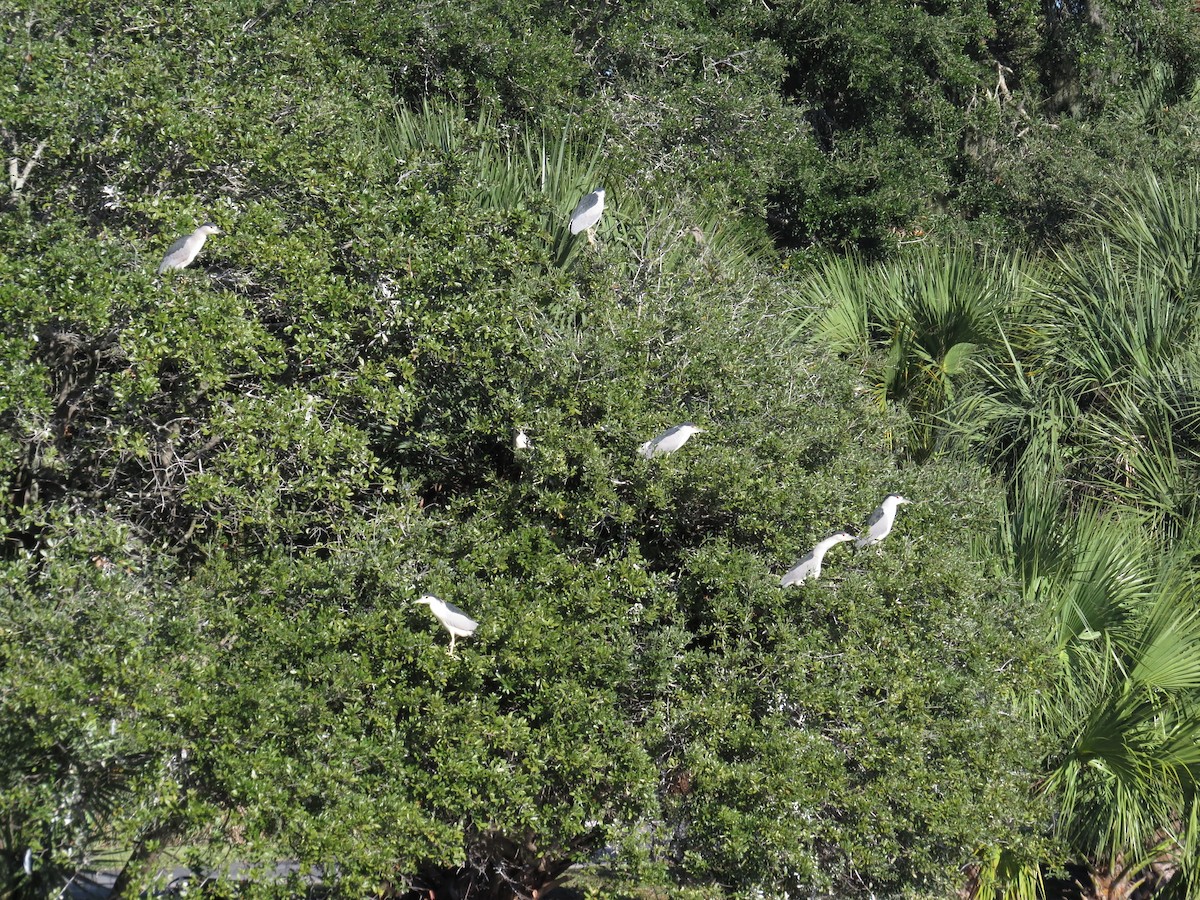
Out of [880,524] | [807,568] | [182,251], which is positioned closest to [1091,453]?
[880,524]

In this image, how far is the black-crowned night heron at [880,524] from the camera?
222 inches

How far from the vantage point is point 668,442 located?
17.5 ft

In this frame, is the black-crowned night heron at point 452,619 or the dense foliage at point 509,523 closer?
the dense foliage at point 509,523

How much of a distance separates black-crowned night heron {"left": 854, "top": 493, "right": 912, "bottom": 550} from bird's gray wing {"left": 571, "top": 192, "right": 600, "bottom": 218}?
243 centimetres

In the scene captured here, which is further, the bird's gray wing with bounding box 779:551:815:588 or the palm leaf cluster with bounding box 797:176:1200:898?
the palm leaf cluster with bounding box 797:176:1200:898

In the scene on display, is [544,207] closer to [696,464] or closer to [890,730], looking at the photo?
[696,464]

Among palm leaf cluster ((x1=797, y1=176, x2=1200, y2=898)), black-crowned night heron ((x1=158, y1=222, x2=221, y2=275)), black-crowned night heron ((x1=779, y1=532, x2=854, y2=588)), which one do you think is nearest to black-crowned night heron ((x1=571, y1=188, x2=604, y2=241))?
palm leaf cluster ((x1=797, y1=176, x2=1200, y2=898))

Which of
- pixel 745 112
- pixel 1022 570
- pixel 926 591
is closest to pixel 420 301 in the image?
pixel 926 591

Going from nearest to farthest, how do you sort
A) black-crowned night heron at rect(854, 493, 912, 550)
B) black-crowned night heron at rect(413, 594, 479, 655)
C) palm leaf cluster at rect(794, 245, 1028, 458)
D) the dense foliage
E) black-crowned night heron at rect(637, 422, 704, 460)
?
the dense foliage, black-crowned night heron at rect(413, 594, 479, 655), black-crowned night heron at rect(637, 422, 704, 460), black-crowned night heron at rect(854, 493, 912, 550), palm leaf cluster at rect(794, 245, 1028, 458)

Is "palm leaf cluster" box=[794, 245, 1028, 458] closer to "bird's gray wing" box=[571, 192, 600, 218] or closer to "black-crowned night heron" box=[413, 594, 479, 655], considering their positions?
"bird's gray wing" box=[571, 192, 600, 218]

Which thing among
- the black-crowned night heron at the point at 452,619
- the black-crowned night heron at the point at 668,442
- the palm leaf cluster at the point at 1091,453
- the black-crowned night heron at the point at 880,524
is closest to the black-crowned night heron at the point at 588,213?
the palm leaf cluster at the point at 1091,453

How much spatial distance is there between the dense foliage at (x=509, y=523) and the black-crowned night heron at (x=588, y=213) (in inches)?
8.8

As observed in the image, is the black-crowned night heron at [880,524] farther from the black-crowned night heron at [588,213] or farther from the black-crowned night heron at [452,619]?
the black-crowned night heron at [588,213]

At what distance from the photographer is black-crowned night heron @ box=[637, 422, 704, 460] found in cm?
533
